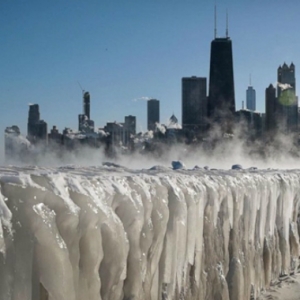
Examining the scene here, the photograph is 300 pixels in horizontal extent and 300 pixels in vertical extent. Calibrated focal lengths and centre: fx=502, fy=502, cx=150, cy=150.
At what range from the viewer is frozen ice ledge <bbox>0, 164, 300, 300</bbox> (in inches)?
123

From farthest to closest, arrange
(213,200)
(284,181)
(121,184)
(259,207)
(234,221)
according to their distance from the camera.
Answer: (284,181), (259,207), (234,221), (213,200), (121,184)

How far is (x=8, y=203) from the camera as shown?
10.3ft

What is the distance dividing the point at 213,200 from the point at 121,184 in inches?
87.2

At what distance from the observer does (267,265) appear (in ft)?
28.6

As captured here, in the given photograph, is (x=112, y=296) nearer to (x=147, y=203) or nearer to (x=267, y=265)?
(x=147, y=203)

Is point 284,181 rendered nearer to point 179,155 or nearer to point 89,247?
point 89,247

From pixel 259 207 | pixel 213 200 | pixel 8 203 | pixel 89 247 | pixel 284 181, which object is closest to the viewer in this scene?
pixel 8 203

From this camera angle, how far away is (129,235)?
421cm

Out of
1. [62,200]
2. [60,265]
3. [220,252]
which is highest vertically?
[62,200]

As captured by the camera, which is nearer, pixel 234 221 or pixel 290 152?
pixel 234 221

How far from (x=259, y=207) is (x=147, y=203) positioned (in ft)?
13.2

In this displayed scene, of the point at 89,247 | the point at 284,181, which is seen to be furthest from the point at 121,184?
the point at 284,181

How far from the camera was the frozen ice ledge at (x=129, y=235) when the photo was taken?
311 cm

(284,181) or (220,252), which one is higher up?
(284,181)
